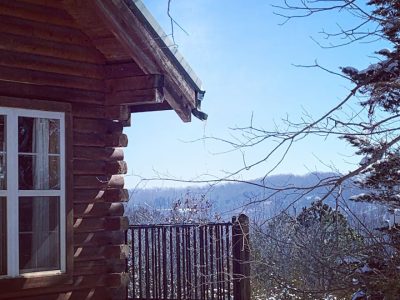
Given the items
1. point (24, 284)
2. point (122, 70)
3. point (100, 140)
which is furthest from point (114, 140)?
point (24, 284)

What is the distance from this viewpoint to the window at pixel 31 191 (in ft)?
24.5

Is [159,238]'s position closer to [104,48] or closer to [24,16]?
[104,48]

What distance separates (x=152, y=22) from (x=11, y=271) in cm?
346

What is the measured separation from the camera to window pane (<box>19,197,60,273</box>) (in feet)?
24.9

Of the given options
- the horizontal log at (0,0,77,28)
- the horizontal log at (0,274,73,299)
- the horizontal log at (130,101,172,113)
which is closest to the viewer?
the horizontal log at (0,274,73,299)

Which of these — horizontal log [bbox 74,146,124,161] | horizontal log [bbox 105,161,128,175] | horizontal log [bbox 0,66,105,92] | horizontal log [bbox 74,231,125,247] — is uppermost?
horizontal log [bbox 0,66,105,92]

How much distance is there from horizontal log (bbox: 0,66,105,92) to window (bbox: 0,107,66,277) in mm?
386

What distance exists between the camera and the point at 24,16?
7.85 meters

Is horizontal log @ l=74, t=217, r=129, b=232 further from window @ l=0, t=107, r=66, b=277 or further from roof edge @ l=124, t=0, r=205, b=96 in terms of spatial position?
roof edge @ l=124, t=0, r=205, b=96

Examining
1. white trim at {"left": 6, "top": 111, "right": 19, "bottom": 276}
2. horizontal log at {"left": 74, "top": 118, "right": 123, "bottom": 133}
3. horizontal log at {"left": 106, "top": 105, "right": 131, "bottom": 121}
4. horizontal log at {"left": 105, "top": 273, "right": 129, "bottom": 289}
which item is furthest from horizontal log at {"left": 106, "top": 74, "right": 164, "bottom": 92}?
horizontal log at {"left": 105, "top": 273, "right": 129, "bottom": 289}

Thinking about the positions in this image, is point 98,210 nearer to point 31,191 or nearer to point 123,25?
point 31,191

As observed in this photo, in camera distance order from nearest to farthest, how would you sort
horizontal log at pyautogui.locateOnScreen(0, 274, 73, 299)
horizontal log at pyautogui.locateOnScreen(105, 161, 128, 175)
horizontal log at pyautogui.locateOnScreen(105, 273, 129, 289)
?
1. horizontal log at pyautogui.locateOnScreen(0, 274, 73, 299)
2. horizontal log at pyautogui.locateOnScreen(105, 273, 129, 289)
3. horizontal log at pyautogui.locateOnScreen(105, 161, 128, 175)

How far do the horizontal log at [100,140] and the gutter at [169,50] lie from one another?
109cm

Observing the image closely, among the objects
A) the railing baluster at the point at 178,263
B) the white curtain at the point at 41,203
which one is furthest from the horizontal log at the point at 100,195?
the railing baluster at the point at 178,263
